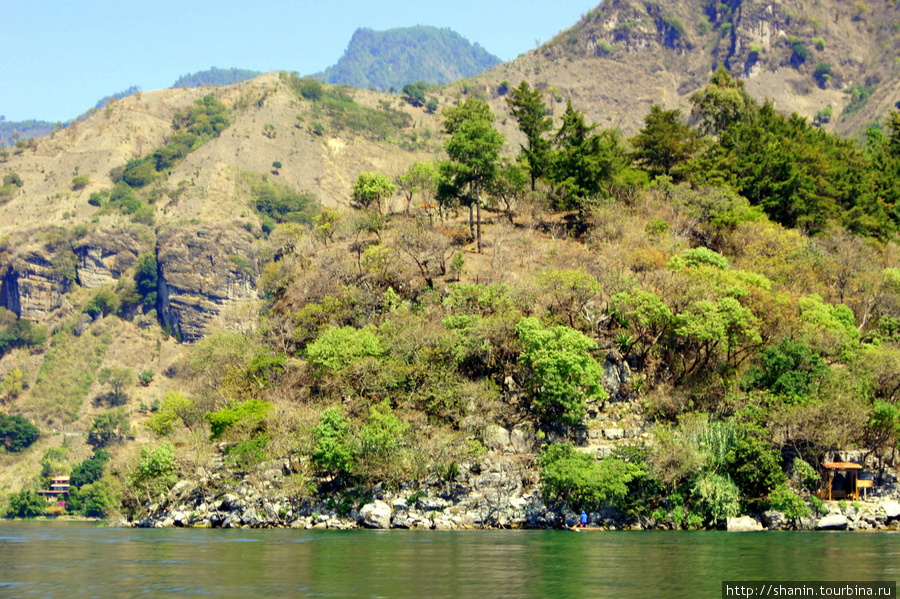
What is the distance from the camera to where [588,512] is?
146 feet

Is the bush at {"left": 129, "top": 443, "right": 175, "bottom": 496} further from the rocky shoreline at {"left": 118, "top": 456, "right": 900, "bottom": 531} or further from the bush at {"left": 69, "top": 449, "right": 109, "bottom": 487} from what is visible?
the bush at {"left": 69, "top": 449, "right": 109, "bottom": 487}

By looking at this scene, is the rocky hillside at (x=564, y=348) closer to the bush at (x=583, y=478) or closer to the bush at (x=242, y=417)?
the bush at (x=583, y=478)

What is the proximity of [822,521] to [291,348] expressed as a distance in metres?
34.2

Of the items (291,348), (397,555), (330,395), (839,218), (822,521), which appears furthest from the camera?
(839,218)

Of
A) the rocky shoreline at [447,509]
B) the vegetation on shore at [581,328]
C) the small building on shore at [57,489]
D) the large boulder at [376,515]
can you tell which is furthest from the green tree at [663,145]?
the small building on shore at [57,489]

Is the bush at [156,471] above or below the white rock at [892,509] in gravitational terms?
above

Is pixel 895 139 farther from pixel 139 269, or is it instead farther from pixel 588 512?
pixel 139 269

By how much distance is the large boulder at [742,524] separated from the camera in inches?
1699

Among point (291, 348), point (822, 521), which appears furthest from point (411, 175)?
point (822, 521)

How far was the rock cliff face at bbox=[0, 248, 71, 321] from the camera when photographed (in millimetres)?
155625

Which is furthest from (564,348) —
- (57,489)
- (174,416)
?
(57,489)

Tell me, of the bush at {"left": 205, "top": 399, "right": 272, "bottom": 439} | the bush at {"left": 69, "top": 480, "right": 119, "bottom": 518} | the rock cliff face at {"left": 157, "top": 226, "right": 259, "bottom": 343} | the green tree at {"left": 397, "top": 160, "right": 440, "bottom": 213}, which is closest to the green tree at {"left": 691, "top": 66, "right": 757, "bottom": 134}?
the green tree at {"left": 397, "top": 160, "right": 440, "bottom": 213}

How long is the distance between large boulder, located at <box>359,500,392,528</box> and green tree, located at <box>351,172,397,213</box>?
31441 mm

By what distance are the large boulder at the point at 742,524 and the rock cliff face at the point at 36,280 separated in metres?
138
